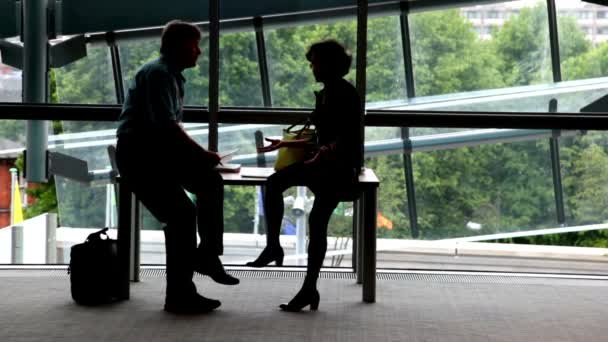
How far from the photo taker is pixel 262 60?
662cm

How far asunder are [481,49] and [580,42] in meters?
0.67

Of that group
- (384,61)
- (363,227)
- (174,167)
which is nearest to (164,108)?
(174,167)

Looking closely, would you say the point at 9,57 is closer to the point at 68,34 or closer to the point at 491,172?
the point at 68,34

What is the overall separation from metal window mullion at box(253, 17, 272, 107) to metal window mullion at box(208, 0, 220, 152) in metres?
0.48

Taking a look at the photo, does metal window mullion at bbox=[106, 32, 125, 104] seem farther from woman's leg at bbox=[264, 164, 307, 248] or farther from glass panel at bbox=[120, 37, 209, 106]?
woman's leg at bbox=[264, 164, 307, 248]

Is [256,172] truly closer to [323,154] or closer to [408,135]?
[323,154]

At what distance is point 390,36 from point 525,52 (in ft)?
3.17

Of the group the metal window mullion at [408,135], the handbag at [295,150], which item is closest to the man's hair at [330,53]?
the handbag at [295,150]

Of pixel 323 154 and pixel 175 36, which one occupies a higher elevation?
pixel 175 36

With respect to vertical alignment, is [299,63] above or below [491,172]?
above

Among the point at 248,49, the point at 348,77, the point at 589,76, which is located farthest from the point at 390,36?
the point at 589,76

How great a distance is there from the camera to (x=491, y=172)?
6.87 meters

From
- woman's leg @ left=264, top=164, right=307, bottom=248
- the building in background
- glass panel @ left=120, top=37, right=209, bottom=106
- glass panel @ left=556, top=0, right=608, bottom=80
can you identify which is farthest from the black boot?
glass panel @ left=556, top=0, right=608, bottom=80

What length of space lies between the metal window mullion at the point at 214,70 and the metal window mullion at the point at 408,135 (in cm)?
123
